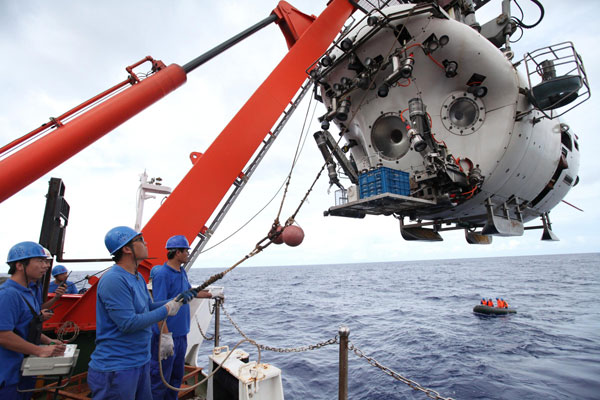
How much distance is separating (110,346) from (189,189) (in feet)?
9.65

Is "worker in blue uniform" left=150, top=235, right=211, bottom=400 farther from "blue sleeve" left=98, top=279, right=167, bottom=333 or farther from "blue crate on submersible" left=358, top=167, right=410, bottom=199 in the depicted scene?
"blue crate on submersible" left=358, top=167, right=410, bottom=199

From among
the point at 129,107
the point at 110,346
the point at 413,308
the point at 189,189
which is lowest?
the point at 413,308

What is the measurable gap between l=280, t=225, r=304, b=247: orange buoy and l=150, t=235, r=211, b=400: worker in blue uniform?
52.3 inches

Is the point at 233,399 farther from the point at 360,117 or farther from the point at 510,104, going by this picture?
the point at 510,104

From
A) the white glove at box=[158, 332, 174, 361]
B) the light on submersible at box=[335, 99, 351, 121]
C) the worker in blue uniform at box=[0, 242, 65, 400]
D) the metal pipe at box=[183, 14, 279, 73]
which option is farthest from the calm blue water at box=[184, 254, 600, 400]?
the metal pipe at box=[183, 14, 279, 73]

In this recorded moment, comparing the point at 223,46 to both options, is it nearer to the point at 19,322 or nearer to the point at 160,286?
the point at 160,286

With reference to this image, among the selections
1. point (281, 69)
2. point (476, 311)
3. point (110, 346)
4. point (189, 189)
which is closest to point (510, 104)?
point (281, 69)

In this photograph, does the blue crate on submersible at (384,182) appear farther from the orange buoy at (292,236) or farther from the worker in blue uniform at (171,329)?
the worker in blue uniform at (171,329)

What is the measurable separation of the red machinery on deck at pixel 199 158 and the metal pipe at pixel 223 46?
0.06 ft

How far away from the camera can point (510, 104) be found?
5785mm

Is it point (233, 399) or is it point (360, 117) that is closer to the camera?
point (233, 399)

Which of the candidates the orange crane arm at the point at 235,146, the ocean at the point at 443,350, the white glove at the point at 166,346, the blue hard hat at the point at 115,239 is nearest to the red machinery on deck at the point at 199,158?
the orange crane arm at the point at 235,146

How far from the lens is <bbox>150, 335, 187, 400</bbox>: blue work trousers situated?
11.6 feet

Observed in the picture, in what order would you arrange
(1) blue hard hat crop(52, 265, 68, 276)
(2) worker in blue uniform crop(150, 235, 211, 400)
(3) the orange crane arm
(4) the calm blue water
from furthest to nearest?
(4) the calm blue water < (1) blue hard hat crop(52, 265, 68, 276) < (3) the orange crane arm < (2) worker in blue uniform crop(150, 235, 211, 400)
